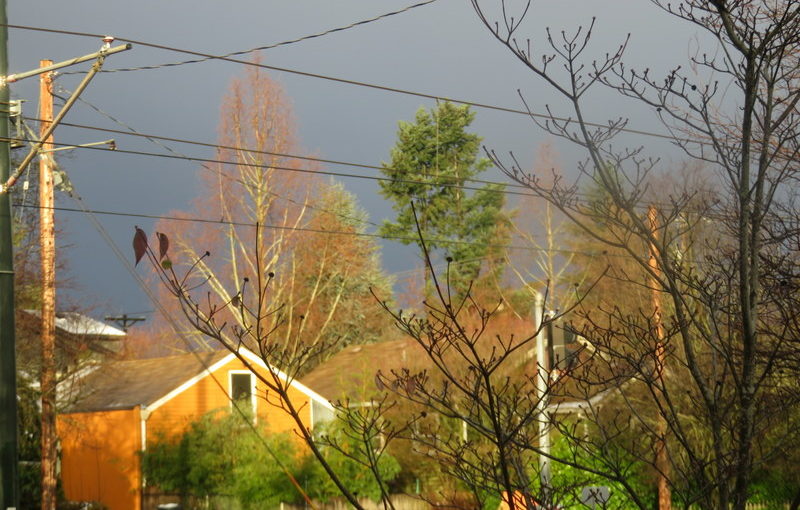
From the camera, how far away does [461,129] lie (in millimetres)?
41719

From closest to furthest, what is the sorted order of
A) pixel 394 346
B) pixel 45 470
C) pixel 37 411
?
1. pixel 45 470
2. pixel 37 411
3. pixel 394 346

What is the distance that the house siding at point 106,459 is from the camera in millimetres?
26531

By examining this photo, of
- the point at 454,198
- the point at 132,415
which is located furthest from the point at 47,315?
the point at 454,198

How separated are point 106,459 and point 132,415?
1.42 metres

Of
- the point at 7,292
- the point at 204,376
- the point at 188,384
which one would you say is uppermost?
the point at 204,376

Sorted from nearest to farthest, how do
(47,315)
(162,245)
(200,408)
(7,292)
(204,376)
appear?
(162,245)
(7,292)
(47,315)
(200,408)
(204,376)

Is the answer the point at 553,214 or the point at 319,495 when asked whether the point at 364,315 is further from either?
the point at 319,495

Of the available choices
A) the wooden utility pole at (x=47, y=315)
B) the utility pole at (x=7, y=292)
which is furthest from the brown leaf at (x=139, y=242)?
the wooden utility pole at (x=47, y=315)

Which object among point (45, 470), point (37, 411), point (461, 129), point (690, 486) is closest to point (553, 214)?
point (461, 129)

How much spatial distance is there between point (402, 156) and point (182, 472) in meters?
17.8

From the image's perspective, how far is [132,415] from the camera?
27.2m

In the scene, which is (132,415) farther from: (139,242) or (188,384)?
(139,242)

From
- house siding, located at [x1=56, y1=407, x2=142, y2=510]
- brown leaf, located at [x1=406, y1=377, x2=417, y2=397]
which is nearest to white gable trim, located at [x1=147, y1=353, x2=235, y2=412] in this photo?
house siding, located at [x1=56, y1=407, x2=142, y2=510]

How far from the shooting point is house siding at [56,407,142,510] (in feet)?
87.0
